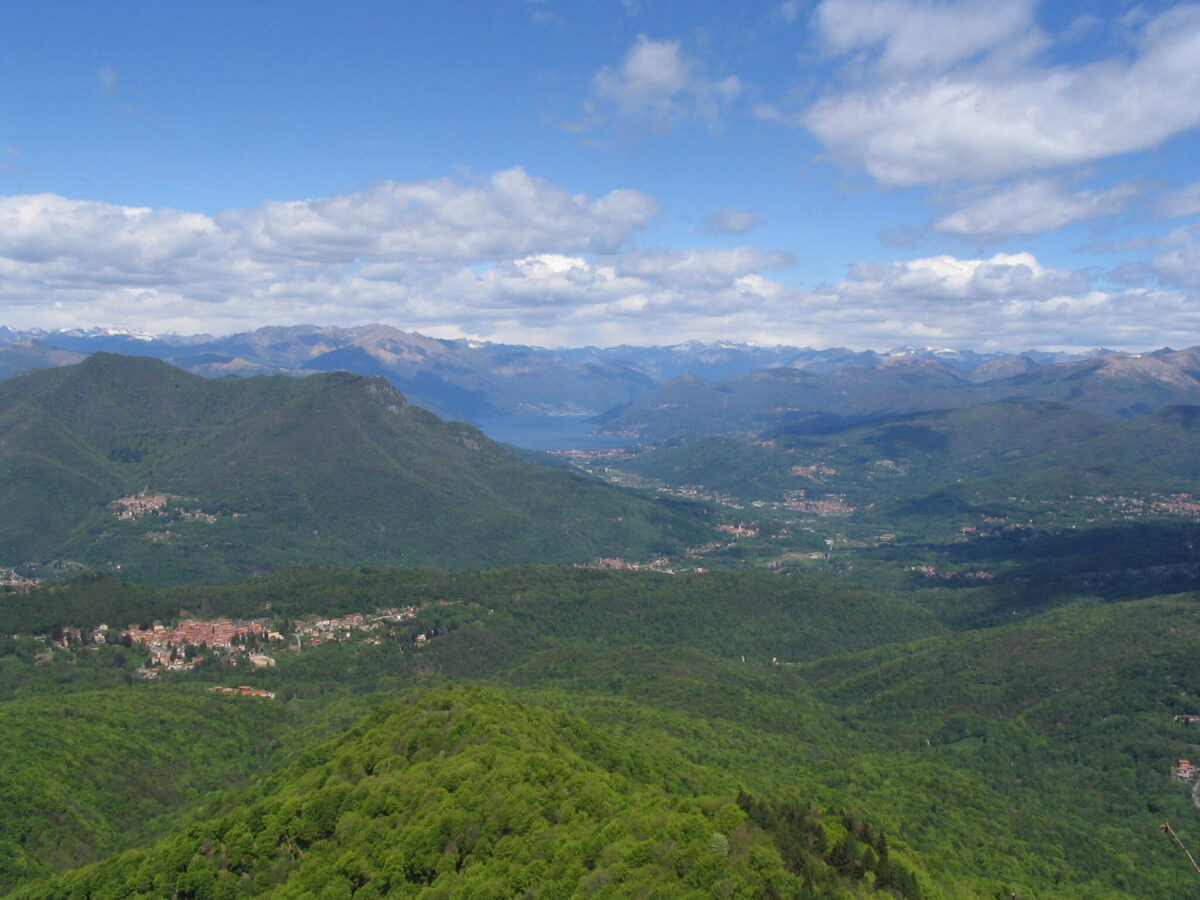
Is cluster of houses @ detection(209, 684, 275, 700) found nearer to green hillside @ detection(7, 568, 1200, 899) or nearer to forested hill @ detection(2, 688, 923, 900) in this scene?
green hillside @ detection(7, 568, 1200, 899)

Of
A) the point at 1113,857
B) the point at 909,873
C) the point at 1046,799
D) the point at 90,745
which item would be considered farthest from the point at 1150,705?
the point at 90,745

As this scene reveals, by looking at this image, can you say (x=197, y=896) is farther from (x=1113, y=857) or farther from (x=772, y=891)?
(x=1113, y=857)

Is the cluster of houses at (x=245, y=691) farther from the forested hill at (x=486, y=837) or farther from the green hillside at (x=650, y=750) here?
the forested hill at (x=486, y=837)

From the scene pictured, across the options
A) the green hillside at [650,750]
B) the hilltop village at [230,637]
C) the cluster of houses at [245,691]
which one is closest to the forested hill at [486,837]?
the green hillside at [650,750]

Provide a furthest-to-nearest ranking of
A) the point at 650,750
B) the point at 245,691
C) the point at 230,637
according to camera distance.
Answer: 1. the point at 230,637
2. the point at 245,691
3. the point at 650,750

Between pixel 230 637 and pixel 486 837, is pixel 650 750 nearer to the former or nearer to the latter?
pixel 486 837

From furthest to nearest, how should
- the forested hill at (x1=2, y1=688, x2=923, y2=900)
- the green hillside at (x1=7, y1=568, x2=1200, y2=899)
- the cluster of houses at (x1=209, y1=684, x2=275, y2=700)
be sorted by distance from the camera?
the cluster of houses at (x1=209, y1=684, x2=275, y2=700), the green hillside at (x1=7, y1=568, x2=1200, y2=899), the forested hill at (x1=2, y1=688, x2=923, y2=900)

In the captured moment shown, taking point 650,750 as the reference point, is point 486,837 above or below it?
above

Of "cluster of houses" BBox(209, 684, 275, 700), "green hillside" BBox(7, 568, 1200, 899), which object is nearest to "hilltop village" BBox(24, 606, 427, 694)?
"cluster of houses" BBox(209, 684, 275, 700)

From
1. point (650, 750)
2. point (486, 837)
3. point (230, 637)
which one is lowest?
point (230, 637)

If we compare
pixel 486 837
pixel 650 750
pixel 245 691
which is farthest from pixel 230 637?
pixel 486 837

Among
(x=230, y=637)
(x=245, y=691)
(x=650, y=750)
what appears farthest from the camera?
(x=230, y=637)
